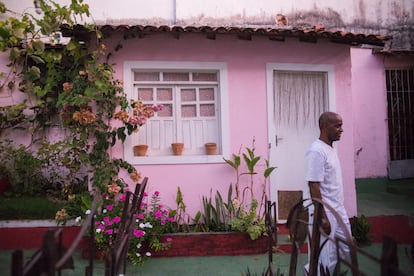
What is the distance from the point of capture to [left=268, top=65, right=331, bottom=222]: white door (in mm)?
5477

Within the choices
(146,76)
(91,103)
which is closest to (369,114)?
(146,76)

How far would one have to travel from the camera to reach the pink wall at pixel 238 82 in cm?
509

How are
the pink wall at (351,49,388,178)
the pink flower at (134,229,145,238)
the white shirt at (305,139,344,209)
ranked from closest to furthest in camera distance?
the white shirt at (305,139,344,209) < the pink flower at (134,229,145,238) < the pink wall at (351,49,388,178)

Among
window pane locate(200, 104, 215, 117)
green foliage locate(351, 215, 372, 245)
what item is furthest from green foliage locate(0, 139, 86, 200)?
green foliage locate(351, 215, 372, 245)

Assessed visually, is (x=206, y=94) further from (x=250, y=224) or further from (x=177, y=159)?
(x=250, y=224)

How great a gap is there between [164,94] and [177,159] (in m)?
1.11

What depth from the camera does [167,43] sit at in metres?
5.18

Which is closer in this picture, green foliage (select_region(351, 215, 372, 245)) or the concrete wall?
green foliage (select_region(351, 215, 372, 245))

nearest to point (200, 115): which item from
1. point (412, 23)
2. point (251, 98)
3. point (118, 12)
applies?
point (251, 98)

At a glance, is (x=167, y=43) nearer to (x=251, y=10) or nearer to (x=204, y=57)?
(x=204, y=57)

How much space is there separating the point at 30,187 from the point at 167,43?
10.6 ft

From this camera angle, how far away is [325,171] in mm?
3117

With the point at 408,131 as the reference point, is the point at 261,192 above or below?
below

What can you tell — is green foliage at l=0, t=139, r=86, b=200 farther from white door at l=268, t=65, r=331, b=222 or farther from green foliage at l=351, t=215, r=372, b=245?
green foliage at l=351, t=215, r=372, b=245
